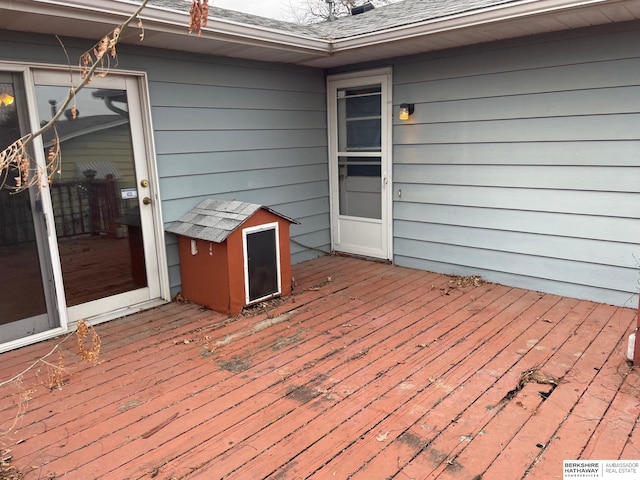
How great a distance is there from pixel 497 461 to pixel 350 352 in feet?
4.00

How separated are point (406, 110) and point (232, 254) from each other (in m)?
2.25

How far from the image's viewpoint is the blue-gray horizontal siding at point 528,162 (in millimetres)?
3500

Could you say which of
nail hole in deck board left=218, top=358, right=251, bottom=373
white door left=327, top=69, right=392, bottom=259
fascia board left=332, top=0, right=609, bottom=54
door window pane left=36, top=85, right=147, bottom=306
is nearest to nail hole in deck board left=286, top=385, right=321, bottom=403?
nail hole in deck board left=218, top=358, right=251, bottom=373

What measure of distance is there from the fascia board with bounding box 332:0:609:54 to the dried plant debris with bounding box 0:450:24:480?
3754 mm

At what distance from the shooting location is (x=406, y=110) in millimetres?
4547

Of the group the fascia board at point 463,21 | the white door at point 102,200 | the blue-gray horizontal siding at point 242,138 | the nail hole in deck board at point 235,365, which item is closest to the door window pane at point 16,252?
the white door at point 102,200

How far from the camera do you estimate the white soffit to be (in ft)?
9.32

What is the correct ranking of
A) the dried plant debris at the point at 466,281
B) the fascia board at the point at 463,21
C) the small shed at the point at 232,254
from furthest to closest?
the dried plant debris at the point at 466,281, the small shed at the point at 232,254, the fascia board at the point at 463,21

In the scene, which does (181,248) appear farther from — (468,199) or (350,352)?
(468,199)

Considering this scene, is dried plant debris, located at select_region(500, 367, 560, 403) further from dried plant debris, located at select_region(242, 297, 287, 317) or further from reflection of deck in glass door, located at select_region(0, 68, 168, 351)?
reflection of deck in glass door, located at select_region(0, 68, 168, 351)

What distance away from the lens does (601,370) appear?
2689 millimetres

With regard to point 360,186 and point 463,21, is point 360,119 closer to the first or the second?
point 360,186

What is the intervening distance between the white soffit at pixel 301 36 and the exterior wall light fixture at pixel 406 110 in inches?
19.0

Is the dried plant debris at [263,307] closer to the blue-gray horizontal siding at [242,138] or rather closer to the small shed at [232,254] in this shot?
the small shed at [232,254]
